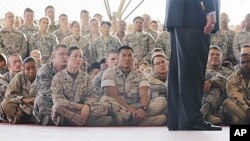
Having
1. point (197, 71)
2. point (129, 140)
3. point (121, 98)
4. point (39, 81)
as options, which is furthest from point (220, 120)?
point (129, 140)

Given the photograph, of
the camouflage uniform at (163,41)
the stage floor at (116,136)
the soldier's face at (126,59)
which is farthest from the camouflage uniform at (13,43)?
the stage floor at (116,136)

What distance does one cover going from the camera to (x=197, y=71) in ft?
12.2

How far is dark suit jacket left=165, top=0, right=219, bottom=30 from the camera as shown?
3693 millimetres

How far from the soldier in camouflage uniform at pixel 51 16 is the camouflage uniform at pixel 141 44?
1407 millimetres

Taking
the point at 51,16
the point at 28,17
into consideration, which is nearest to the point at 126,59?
the point at 28,17

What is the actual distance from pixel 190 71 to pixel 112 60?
1992mm

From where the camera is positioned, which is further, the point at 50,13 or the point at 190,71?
the point at 50,13

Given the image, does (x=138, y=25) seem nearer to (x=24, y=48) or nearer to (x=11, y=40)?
(x=24, y=48)

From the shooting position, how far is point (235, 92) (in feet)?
16.7

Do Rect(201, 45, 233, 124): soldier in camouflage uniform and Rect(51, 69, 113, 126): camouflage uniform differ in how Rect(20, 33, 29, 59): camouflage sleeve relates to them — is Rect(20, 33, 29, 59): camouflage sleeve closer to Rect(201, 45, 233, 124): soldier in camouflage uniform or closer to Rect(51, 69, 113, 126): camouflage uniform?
Rect(51, 69, 113, 126): camouflage uniform

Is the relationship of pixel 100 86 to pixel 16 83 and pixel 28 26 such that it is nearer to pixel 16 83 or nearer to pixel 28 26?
pixel 16 83

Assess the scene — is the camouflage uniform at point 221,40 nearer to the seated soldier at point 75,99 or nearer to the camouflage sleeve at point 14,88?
the seated soldier at point 75,99

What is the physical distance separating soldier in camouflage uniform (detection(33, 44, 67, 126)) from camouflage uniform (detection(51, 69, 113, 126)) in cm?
13

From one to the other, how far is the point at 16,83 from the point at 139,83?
1.37m
